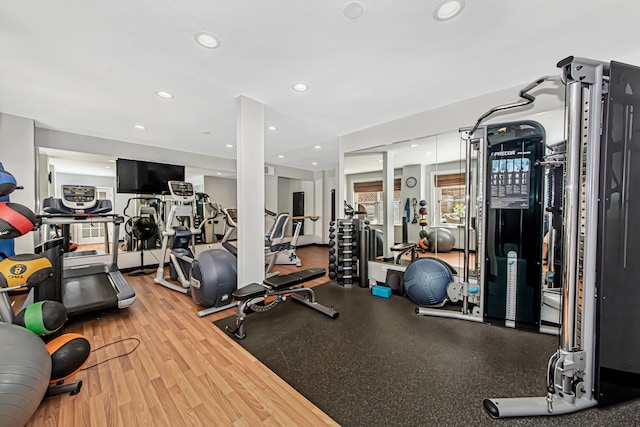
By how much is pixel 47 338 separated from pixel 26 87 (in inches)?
106

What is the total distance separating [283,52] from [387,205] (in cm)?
281

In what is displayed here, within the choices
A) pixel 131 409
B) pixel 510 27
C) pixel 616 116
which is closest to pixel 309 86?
pixel 510 27

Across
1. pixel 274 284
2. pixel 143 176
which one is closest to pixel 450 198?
pixel 274 284

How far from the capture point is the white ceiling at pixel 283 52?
163cm

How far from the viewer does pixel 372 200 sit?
4250mm

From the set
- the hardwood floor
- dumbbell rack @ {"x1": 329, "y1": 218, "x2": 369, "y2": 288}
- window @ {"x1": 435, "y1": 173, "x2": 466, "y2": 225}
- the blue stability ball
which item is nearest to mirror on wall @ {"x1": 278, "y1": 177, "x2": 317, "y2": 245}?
dumbbell rack @ {"x1": 329, "y1": 218, "x2": 369, "y2": 288}

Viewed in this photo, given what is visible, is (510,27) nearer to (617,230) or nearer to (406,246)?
(617,230)

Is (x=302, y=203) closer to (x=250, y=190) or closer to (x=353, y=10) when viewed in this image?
(x=250, y=190)

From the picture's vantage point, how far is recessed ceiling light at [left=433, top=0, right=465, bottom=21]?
1.56 m

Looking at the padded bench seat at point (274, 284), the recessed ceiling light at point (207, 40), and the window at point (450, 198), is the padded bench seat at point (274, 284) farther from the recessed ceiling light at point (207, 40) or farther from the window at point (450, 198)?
the recessed ceiling light at point (207, 40)

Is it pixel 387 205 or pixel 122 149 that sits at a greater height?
pixel 122 149

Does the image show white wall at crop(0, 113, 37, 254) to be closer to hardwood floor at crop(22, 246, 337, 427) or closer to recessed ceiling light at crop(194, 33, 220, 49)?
hardwood floor at crop(22, 246, 337, 427)

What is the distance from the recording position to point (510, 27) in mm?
1783

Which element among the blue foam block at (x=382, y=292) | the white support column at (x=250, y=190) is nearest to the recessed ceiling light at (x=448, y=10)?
the white support column at (x=250, y=190)
